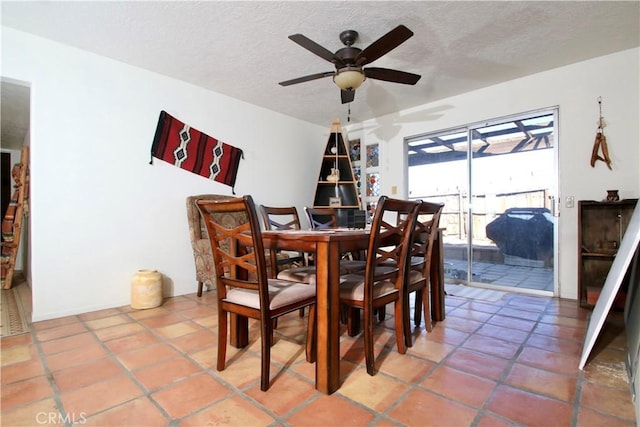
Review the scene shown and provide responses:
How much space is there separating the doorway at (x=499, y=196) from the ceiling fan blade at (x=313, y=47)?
7.99ft

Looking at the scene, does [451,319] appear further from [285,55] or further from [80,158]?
[80,158]

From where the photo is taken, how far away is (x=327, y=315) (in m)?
1.45

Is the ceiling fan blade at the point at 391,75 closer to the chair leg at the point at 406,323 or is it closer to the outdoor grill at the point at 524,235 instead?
the chair leg at the point at 406,323

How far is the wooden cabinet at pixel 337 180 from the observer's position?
15.2 feet

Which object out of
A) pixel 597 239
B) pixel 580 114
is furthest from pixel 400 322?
pixel 580 114

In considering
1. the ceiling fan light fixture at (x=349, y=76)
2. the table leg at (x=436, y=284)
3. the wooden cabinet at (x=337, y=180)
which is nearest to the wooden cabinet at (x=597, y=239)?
the table leg at (x=436, y=284)

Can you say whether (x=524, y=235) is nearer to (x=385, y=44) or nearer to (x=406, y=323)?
(x=406, y=323)

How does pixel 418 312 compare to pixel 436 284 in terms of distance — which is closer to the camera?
pixel 418 312

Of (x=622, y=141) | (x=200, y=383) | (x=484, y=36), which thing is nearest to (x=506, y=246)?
(x=622, y=141)

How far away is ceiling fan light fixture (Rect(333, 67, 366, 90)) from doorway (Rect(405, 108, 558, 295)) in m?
2.23

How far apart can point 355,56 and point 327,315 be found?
6.02 ft

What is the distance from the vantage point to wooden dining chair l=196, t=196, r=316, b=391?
4.67ft

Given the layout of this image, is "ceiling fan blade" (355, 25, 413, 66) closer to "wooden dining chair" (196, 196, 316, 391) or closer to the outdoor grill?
"wooden dining chair" (196, 196, 316, 391)

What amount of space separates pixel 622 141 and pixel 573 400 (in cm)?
272
